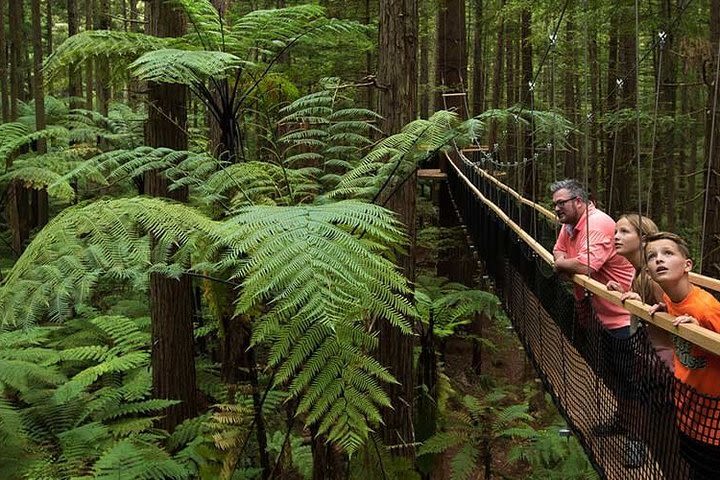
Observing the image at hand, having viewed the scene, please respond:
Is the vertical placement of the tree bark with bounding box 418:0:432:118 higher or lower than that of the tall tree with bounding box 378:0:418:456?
higher

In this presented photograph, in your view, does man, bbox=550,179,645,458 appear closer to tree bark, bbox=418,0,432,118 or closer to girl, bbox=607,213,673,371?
girl, bbox=607,213,673,371

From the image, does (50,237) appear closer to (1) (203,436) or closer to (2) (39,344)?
(1) (203,436)

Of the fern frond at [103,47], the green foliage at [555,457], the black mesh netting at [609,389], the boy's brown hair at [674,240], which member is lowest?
the green foliage at [555,457]

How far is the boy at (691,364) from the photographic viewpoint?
1612mm

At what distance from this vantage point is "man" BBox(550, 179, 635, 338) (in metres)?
2.59

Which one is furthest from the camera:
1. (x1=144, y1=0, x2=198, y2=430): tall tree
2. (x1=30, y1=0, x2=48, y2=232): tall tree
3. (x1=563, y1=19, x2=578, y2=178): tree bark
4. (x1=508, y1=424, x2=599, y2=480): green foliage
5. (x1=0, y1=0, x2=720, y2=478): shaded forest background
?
(x1=563, y1=19, x2=578, y2=178): tree bark

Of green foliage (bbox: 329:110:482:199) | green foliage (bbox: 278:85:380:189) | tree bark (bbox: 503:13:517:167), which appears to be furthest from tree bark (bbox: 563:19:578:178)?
green foliage (bbox: 329:110:482:199)

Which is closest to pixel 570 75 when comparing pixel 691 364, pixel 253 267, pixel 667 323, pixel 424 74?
pixel 424 74

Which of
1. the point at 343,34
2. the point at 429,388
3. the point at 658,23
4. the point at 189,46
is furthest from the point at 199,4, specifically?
the point at 658,23

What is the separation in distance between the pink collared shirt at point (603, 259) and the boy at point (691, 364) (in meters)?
0.72

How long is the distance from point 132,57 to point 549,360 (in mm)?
2307

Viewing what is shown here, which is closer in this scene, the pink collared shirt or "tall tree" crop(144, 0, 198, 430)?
the pink collared shirt

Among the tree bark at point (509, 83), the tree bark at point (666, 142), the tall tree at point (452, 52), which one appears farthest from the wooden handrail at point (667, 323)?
the tree bark at point (509, 83)

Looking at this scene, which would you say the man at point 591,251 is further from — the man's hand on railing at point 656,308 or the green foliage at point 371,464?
the green foliage at point 371,464
